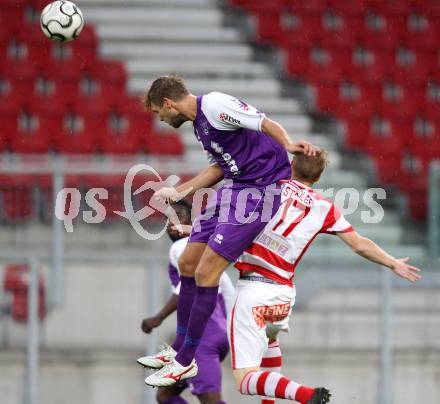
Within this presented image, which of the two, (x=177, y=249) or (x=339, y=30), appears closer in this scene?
→ (x=177, y=249)

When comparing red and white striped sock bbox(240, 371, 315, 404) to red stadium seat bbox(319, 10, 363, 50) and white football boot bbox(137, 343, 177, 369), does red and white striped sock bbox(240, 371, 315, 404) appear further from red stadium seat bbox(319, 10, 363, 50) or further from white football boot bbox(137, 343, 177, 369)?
red stadium seat bbox(319, 10, 363, 50)

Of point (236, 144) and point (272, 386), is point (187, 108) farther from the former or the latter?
point (272, 386)

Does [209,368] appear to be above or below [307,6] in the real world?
below

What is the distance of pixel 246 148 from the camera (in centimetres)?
554

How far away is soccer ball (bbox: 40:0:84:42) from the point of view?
648cm

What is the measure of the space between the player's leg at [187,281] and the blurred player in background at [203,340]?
534 mm

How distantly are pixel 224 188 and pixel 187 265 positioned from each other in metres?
0.47

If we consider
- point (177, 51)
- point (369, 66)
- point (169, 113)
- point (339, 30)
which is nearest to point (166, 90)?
point (169, 113)

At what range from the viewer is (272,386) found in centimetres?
533

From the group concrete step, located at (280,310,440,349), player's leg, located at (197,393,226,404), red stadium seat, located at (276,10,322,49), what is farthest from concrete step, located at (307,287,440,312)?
red stadium seat, located at (276,10,322,49)

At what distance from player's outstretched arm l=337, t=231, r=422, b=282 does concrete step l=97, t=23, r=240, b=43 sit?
737 centimetres

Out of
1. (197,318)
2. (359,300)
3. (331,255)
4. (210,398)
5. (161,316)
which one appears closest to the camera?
(197,318)

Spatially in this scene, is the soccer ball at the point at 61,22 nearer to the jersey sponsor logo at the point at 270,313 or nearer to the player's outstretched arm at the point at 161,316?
the player's outstretched arm at the point at 161,316

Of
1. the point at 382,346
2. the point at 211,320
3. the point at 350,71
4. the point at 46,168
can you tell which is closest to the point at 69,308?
the point at 46,168
